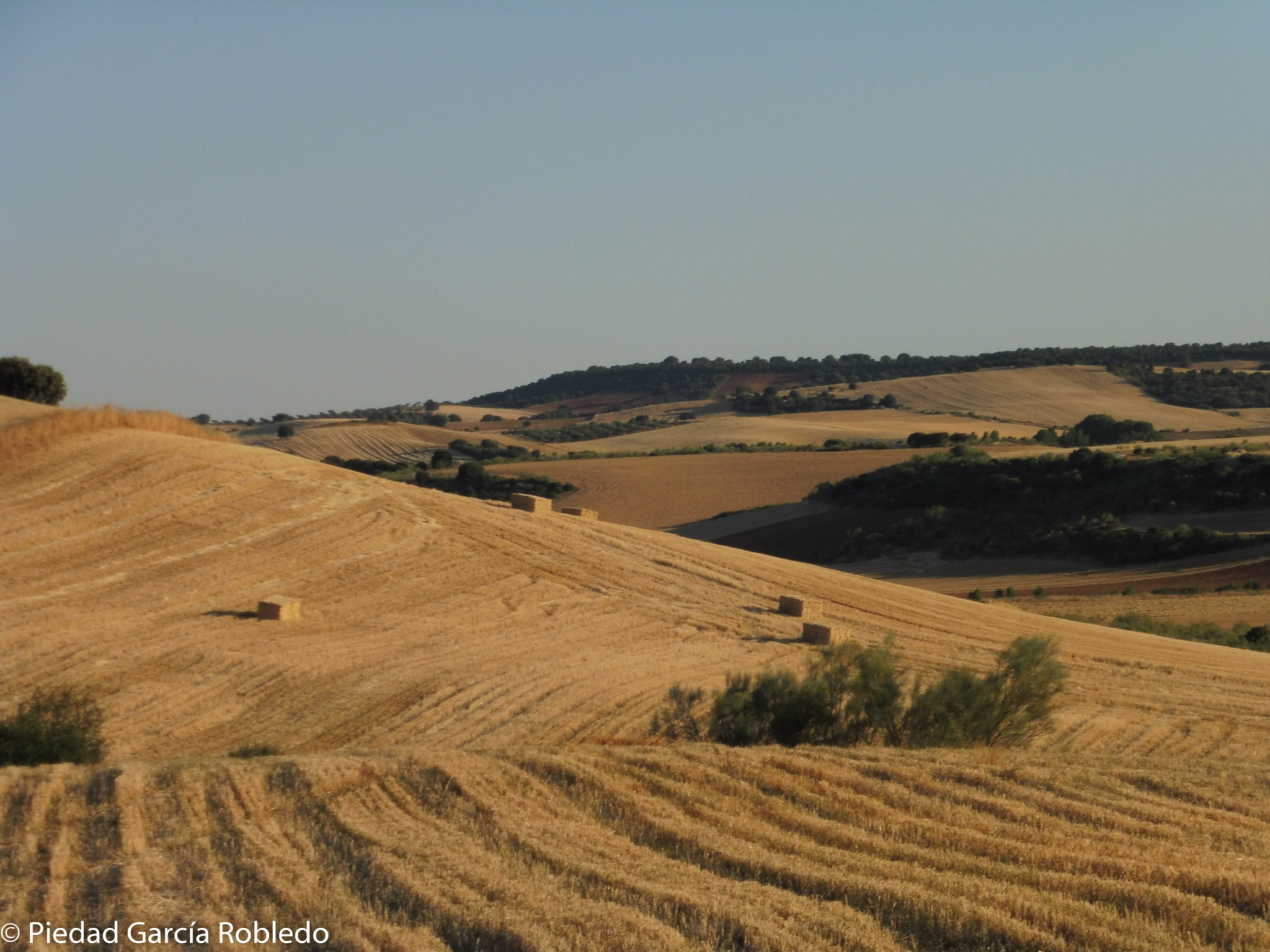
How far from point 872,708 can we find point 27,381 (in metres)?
54.1

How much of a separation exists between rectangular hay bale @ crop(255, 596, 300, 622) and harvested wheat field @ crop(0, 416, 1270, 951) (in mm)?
230

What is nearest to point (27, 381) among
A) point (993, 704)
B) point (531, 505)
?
point (531, 505)

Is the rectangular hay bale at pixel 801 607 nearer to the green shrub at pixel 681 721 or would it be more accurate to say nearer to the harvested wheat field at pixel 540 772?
the harvested wheat field at pixel 540 772

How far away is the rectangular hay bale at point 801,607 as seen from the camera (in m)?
25.7

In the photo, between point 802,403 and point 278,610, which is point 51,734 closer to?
point 278,610

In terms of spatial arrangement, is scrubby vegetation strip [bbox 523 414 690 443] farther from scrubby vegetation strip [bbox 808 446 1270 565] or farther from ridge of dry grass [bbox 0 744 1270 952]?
ridge of dry grass [bbox 0 744 1270 952]

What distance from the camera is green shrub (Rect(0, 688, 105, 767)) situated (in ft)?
49.2

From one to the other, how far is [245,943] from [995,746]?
416 inches

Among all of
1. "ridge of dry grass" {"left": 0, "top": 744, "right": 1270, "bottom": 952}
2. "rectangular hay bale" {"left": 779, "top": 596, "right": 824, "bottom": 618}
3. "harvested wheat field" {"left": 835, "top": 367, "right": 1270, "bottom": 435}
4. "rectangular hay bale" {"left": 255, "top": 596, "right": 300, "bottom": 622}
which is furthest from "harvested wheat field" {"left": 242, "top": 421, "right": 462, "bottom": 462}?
"ridge of dry grass" {"left": 0, "top": 744, "right": 1270, "bottom": 952}

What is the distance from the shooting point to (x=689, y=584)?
90.1 feet

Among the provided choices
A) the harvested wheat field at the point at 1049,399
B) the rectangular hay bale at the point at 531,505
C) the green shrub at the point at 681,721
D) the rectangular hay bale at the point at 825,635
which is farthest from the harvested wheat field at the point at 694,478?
the green shrub at the point at 681,721

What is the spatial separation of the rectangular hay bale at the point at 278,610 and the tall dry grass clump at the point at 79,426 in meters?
10.9

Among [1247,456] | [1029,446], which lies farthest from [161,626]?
[1029,446]

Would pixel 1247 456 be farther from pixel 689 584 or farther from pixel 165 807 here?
pixel 165 807
